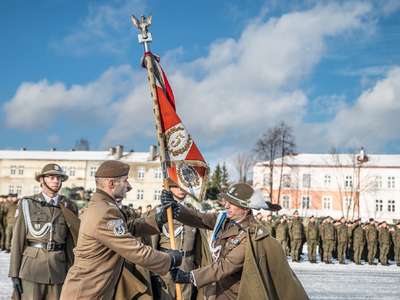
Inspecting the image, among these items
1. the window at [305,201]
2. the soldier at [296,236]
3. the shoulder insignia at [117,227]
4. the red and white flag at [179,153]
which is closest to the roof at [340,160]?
the window at [305,201]

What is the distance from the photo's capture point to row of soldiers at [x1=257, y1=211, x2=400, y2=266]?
20.1m

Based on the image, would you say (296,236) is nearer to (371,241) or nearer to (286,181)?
(371,241)

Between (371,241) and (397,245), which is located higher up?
(371,241)

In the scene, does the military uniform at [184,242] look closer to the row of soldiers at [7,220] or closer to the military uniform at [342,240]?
the row of soldiers at [7,220]

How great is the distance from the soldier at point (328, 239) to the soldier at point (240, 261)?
52.5 ft

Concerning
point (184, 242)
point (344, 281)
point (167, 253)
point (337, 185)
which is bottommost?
point (344, 281)

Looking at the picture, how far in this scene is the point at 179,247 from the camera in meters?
6.83

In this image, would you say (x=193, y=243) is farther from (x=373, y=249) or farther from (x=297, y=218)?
(x=373, y=249)

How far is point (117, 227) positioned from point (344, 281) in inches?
447

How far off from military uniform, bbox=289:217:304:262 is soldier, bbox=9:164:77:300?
14.7 metres

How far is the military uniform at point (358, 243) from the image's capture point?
20422 mm

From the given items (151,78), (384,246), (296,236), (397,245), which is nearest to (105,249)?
(151,78)

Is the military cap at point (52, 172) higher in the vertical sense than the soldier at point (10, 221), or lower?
higher

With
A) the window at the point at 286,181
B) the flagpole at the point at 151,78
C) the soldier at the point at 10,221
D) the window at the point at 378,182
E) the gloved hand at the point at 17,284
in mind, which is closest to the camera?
the flagpole at the point at 151,78
